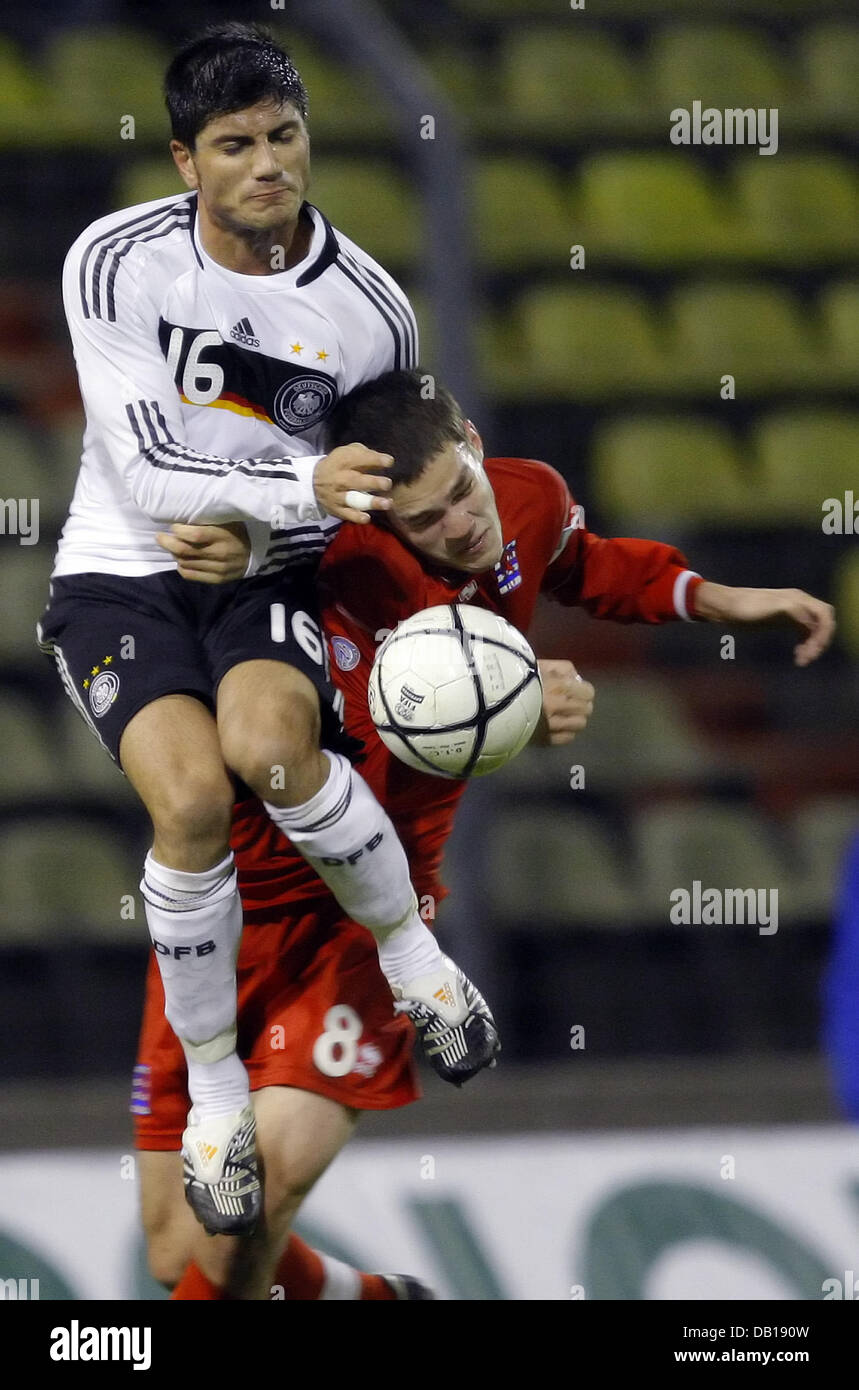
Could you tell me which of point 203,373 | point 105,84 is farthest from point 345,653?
point 105,84

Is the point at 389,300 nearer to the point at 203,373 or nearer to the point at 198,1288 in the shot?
the point at 203,373

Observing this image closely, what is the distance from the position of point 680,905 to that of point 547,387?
164 centimetres

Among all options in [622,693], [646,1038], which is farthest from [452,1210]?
[622,693]

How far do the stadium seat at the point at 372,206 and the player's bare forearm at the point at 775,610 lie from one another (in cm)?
255

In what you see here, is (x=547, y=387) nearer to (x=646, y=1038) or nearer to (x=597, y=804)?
(x=597, y=804)

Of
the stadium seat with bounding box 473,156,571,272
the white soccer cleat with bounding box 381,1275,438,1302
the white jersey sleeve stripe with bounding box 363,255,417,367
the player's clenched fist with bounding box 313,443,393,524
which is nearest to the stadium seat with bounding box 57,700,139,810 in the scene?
the white soccer cleat with bounding box 381,1275,438,1302

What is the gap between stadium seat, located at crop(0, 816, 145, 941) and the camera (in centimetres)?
462

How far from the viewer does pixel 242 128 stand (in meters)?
2.68

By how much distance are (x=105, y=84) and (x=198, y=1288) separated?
12.7ft

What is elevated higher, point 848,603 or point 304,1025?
point 848,603

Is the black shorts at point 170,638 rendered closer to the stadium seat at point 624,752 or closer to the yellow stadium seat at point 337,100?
the stadium seat at point 624,752

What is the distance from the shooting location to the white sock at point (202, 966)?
8.86ft

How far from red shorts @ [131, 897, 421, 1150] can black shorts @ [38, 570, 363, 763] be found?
45 centimetres
